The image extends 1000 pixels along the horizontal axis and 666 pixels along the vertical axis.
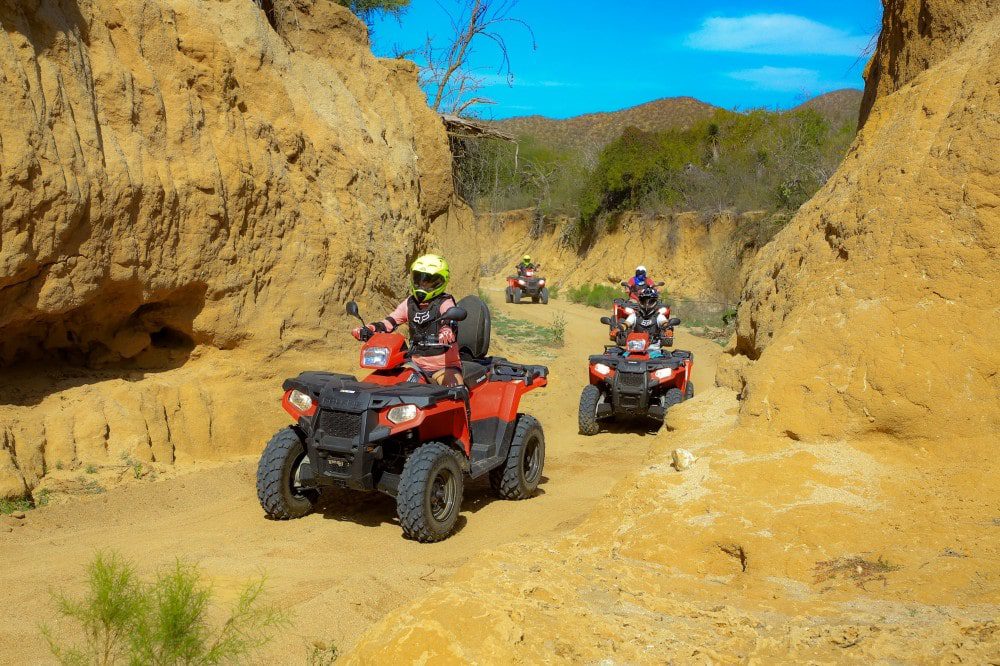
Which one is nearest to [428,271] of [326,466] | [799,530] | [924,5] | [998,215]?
[326,466]

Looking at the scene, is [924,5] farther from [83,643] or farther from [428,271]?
[83,643]

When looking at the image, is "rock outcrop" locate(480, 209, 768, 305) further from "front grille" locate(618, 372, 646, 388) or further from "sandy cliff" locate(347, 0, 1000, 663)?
"sandy cliff" locate(347, 0, 1000, 663)

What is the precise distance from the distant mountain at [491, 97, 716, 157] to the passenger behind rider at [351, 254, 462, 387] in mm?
60948

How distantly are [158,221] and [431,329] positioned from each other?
116 inches

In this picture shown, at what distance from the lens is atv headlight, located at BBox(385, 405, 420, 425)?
5422 millimetres

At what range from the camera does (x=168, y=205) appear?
7449mm

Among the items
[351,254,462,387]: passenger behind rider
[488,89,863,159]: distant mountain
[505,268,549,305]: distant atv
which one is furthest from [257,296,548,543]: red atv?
[488,89,863,159]: distant mountain

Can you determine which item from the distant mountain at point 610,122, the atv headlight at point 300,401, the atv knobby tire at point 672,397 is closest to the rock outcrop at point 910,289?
the atv headlight at point 300,401

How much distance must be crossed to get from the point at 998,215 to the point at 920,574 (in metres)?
2.50

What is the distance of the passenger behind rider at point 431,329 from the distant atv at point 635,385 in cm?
387

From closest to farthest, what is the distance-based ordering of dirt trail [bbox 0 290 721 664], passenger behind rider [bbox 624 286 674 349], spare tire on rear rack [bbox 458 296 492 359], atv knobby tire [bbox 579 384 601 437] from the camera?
1. dirt trail [bbox 0 290 721 664]
2. spare tire on rear rack [bbox 458 296 492 359]
3. atv knobby tire [bbox 579 384 601 437]
4. passenger behind rider [bbox 624 286 674 349]

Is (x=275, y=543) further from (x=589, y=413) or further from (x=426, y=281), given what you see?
(x=589, y=413)

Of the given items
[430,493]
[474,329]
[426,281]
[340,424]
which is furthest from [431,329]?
[430,493]

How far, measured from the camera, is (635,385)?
32.2ft
